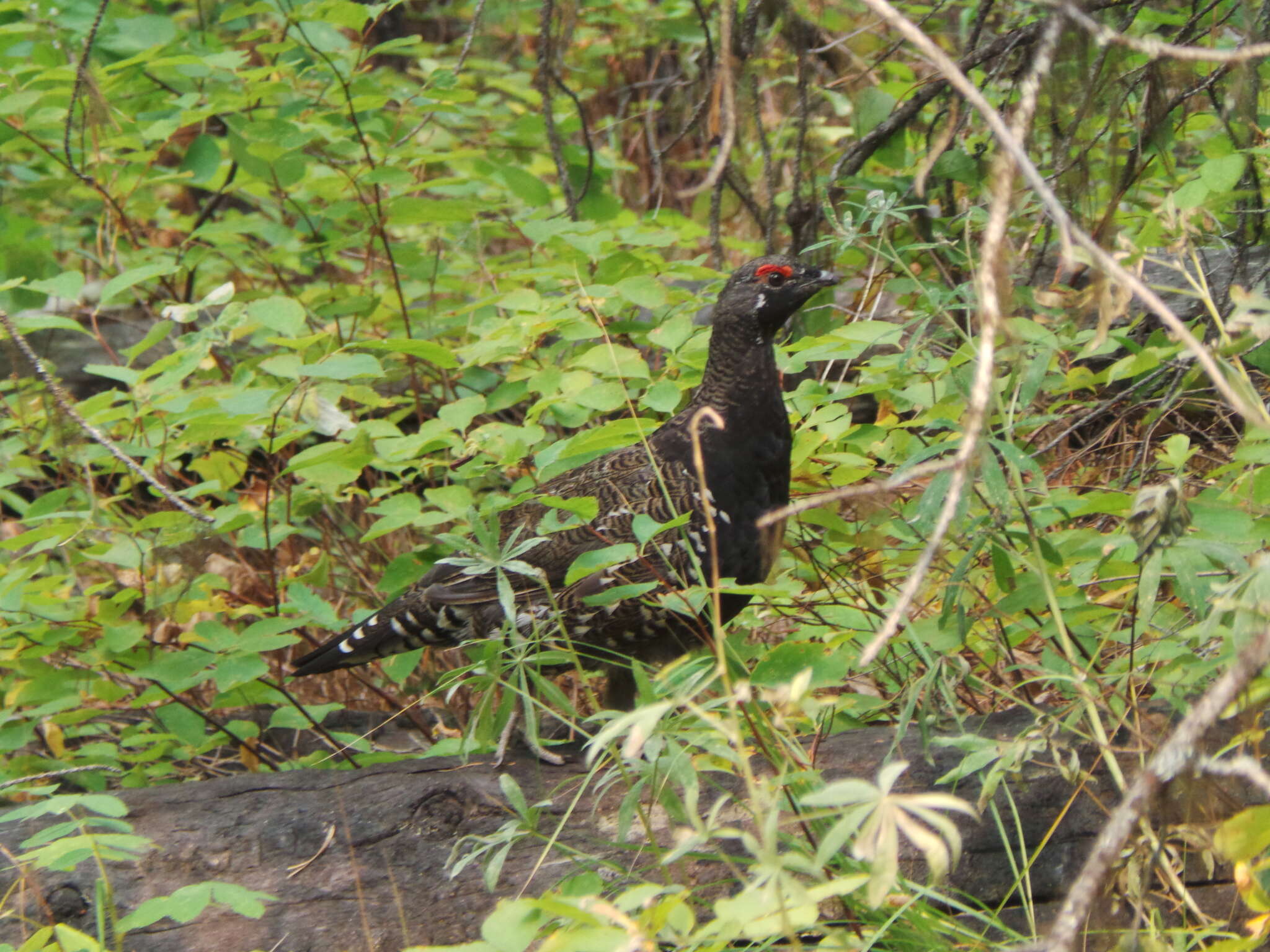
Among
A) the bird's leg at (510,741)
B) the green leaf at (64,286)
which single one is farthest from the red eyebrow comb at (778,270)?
the green leaf at (64,286)

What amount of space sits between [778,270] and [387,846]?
195 cm

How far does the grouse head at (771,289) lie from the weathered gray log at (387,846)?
1280mm

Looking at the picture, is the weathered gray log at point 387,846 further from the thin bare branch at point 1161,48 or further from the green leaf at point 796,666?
the thin bare branch at point 1161,48

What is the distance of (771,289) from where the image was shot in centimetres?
334

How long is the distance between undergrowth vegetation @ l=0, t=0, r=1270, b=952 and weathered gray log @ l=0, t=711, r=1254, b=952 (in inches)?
2.8

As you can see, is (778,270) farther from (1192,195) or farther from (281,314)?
(281,314)

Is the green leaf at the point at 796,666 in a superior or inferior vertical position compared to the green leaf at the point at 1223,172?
inferior

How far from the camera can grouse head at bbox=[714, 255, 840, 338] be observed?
131 inches

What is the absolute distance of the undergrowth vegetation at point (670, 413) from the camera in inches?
74.4

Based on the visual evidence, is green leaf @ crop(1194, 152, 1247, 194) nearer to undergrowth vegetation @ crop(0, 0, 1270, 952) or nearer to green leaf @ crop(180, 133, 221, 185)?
undergrowth vegetation @ crop(0, 0, 1270, 952)

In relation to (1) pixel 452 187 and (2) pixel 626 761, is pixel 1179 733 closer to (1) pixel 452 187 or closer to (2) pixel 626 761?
(2) pixel 626 761

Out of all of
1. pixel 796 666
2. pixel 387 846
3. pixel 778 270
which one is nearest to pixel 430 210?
pixel 778 270

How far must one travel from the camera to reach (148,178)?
4.73 m

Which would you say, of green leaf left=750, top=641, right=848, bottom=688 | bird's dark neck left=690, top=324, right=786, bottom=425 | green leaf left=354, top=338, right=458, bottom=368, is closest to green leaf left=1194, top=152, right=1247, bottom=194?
bird's dark neck left=690, top=324, right=786, bottom=425
